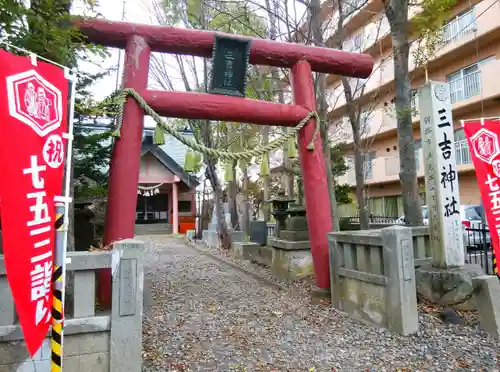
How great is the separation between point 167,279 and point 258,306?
10.3 feet

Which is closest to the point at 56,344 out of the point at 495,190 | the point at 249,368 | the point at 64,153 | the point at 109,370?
the point at 109,370

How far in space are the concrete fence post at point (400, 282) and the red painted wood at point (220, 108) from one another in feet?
9.39

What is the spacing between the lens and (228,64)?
20.7 ft

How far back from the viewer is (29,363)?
3051 mm

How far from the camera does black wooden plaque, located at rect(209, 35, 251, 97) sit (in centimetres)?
629

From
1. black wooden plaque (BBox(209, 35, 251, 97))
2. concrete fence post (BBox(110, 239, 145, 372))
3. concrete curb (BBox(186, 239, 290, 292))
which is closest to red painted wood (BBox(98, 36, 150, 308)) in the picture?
black wooden plaque (BBox(209, 35, 251, 97))

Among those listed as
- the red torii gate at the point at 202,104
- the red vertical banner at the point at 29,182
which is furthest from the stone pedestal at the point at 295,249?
the red vertical banner at the point at 29,182

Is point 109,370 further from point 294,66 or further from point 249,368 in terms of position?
point 294,66

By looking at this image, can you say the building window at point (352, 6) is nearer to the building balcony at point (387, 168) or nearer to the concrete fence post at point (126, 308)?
the concrete fence post at point (126, 308)

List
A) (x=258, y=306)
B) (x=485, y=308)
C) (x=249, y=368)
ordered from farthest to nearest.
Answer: (x=258, y=306) → (x=485, y=308) → (x=249, y=368)

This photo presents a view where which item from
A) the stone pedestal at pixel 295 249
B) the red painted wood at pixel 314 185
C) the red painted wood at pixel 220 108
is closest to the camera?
the red painted wood at pixel 220 108

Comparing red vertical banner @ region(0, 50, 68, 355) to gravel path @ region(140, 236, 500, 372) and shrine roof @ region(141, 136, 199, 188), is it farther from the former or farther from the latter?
shrine roof @ region(141, 136, 199, 188)

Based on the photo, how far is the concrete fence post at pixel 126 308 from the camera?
3367mm

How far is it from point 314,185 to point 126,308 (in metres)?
4.12
